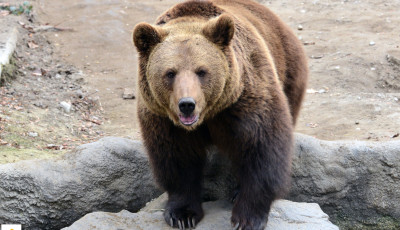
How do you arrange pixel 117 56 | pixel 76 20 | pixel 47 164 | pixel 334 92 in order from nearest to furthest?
pixel 47 164 < pixel 334 92 < pixel 117 56 < pixel 76 20

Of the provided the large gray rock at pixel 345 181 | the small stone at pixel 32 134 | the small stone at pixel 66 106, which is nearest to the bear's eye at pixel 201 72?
the large gray rock at pixel 345 181

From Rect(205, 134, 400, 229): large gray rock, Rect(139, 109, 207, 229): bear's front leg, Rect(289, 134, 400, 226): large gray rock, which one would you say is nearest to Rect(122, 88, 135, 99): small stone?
Rect(205, 134, 400, 229): large gray rock

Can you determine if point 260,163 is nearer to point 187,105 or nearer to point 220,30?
point 187,105

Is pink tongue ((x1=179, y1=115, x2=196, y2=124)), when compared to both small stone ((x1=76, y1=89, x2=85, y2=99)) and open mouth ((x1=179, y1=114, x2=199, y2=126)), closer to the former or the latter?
open mouth ((x1=179, y1=114, x2=199, y2=126))

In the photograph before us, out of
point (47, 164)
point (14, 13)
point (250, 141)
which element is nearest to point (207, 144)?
point (250, 141)

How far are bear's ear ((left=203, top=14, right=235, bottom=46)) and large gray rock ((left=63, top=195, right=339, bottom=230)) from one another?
5.92 feet

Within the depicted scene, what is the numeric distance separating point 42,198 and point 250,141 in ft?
7.63

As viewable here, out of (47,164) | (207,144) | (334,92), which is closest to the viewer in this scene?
(207,144)

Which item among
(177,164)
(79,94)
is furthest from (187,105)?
(79,94)

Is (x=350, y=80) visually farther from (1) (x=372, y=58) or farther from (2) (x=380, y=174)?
(2) (x=380, y=174)

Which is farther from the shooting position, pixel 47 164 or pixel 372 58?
pixel 372 58

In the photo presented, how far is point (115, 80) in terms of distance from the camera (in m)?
11.5

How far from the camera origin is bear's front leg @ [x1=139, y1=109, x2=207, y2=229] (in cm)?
515

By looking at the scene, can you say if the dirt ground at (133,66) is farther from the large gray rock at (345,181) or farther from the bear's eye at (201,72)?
the bear's eye at (201,72)
